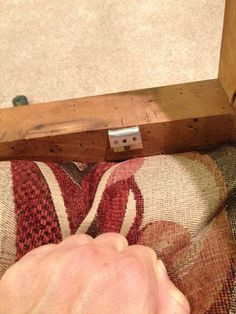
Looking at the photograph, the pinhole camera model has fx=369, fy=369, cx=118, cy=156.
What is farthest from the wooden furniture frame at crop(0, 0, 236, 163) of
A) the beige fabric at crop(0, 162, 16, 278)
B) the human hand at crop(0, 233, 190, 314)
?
the human hand at crop(0, 233, 190, 314)

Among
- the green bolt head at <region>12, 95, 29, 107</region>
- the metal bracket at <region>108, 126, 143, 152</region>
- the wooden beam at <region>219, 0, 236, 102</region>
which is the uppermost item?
the wooden beam at <region>219, 0, 236, 102</region>

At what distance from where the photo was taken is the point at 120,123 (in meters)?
0.72

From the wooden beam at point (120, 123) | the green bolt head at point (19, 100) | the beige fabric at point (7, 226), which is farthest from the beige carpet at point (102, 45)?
the beige fabric at point (7, 226)

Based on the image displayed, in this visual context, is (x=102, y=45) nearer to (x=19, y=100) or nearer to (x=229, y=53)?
(x=19, y=100)

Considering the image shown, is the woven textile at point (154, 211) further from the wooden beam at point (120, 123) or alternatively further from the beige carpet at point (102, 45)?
the beige carpet at point (102, 45)

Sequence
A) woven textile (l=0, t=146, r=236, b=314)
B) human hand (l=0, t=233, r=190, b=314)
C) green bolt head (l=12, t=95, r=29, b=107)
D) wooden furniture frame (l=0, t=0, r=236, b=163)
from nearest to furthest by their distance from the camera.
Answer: human hand (l=0, t=233, r=190, b=314)
woven textile (l=0, t=146, r=236, b=314)
wooden furniture frame (l=0, t=0, r=236, b=163)
green bolt head (l=12, t=95, r=29, b=107)

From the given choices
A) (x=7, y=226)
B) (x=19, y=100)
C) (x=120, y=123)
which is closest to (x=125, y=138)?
(x=120, y=123)

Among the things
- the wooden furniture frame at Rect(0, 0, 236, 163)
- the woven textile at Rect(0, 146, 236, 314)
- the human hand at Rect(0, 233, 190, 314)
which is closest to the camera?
the human hand at Rect(0, 233, 190, 314)

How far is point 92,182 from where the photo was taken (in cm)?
77

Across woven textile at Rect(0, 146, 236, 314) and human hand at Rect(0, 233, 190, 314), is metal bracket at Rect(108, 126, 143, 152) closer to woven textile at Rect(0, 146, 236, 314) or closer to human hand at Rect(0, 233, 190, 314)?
woven textile at Rect(0, 146, 236, 314)

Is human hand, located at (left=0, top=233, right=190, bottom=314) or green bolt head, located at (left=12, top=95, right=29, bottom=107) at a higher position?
human hand, located at (left=0, top=233, right=190, bottom=314)

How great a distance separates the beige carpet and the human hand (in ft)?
2.23

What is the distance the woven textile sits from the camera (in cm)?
61

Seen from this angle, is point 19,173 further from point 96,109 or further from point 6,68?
point 6,68
